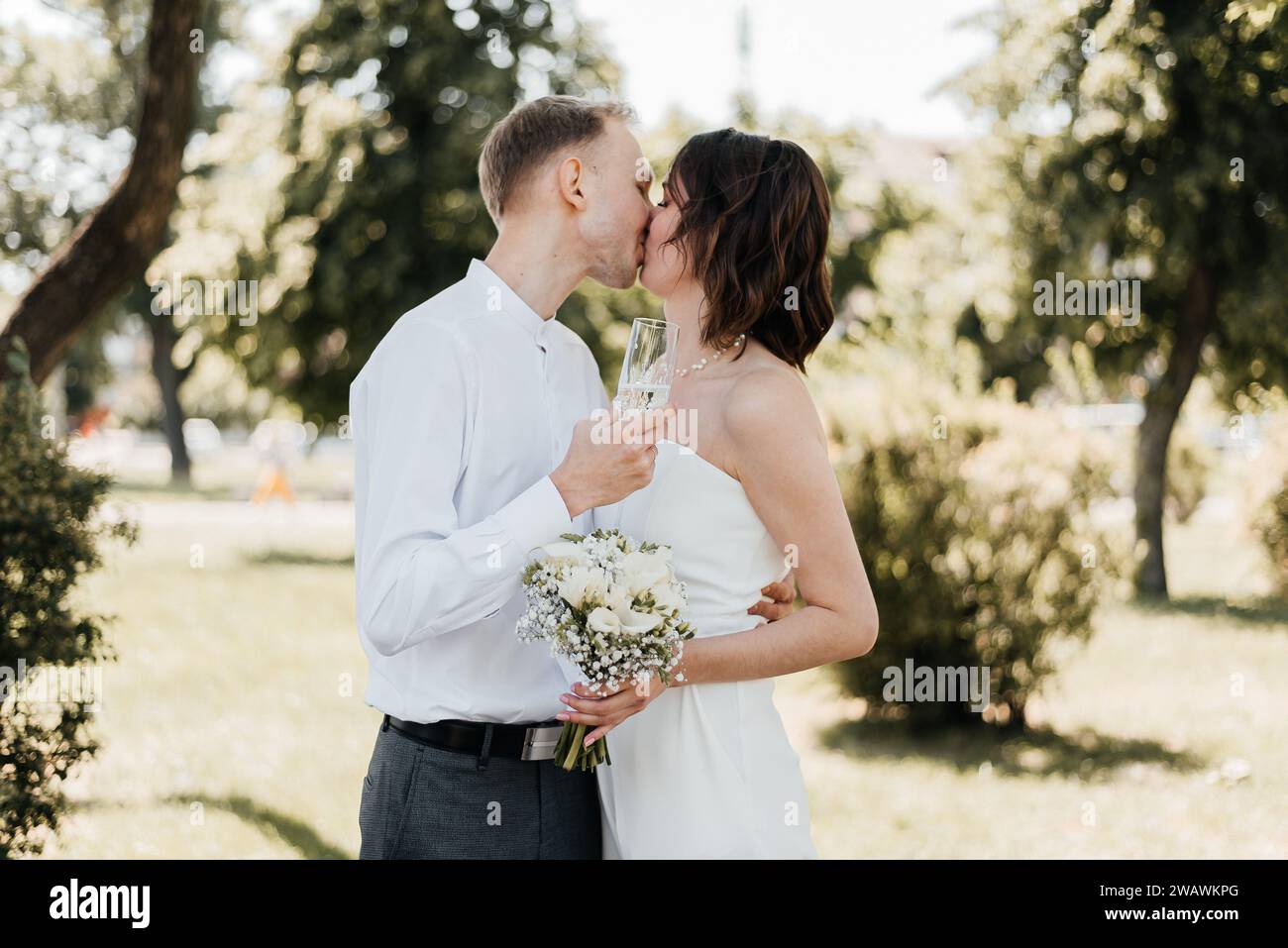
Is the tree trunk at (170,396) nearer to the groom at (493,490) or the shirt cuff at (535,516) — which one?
the groom at (493,490)

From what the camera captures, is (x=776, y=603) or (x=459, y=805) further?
(x=776, y=603)

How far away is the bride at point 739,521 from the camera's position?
2.96 metres

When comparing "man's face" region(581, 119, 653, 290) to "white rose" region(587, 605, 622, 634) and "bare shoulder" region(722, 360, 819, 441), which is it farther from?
"white rose" region(587, 605, 622, 634)

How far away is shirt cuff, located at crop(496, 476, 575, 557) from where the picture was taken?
261cm

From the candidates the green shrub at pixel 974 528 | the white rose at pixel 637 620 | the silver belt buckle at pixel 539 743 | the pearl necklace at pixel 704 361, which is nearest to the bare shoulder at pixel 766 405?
the pearl necklace at pixel 704 361

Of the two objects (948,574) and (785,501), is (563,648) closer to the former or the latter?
(785,501)

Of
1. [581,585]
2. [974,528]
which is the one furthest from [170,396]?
[581,585]

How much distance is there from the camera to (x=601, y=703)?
103 inches

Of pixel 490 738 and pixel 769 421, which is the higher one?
pixel 769 421

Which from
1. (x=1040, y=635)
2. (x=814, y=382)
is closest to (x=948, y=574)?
(x=1040, y=635)

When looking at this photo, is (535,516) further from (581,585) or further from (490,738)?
(490,738)

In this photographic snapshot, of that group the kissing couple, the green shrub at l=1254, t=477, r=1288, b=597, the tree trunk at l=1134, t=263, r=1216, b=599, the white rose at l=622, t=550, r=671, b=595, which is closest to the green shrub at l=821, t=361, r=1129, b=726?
the kissing couple

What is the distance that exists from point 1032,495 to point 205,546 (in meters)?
16.8

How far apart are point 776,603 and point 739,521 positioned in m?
0.31
